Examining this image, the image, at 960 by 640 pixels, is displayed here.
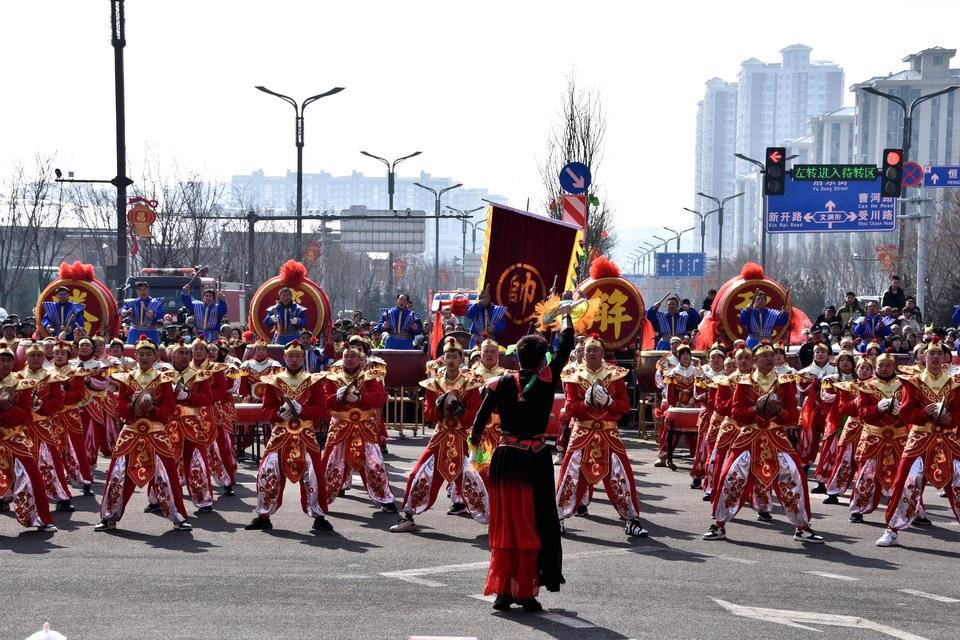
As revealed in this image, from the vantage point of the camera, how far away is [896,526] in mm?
10242

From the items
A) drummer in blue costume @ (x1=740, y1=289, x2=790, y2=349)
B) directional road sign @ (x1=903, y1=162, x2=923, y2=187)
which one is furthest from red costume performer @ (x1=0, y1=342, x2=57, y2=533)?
directional road sign @ (x1=903, y1=162, x2=923, y2=187)

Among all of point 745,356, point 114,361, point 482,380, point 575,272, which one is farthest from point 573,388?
point 575,272

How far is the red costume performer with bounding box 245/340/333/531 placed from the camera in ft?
35.1

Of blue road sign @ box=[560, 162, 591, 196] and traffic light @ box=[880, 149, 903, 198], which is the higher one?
traffic light @ box=[880, 149, 903, 198]

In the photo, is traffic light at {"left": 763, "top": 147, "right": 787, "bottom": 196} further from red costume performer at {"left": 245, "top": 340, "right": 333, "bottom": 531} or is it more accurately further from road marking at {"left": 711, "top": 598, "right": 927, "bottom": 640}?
road marking at {"left": 711, "top": 598, "right": 927, "bottom": 640}

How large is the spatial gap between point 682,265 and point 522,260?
169 ft

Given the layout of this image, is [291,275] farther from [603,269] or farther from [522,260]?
[603,269]

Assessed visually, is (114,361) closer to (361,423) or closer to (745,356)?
A: (361,423)

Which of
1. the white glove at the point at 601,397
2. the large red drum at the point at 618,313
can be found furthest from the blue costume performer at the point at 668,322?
the white glove at the point at 601,397

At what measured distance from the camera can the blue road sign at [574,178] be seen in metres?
17.6

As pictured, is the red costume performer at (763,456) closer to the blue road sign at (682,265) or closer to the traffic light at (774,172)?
the traffic light at (774,172)

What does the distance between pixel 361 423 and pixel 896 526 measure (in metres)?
5.03

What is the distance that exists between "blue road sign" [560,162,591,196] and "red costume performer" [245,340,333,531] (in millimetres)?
7710

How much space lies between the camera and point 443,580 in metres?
8.67
